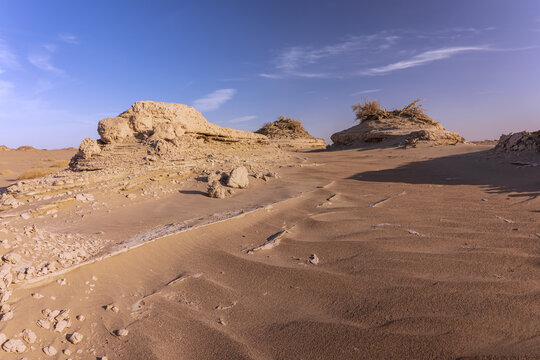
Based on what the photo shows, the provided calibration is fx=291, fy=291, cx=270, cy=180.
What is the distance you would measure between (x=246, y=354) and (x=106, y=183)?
4114mm

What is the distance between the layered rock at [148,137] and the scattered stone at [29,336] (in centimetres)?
414

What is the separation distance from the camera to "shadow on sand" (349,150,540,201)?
403 cm

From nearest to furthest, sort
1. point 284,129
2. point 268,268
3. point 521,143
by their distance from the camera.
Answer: point 268,268 < point 521,143 < point 284,129

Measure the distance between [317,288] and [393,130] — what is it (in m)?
11.2

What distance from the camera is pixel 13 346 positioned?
1.42m

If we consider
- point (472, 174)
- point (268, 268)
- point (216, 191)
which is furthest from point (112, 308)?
point (472, 174)

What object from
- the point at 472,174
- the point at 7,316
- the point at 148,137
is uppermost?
the point at 148,137

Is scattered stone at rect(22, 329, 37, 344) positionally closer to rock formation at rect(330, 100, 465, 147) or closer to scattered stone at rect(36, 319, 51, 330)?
scattered stone at rect(36, 319, 51, 330)

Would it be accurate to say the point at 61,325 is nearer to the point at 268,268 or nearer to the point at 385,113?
the point at 268,268

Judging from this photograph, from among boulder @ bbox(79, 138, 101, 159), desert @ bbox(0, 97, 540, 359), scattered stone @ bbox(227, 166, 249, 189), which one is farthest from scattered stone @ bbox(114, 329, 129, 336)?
boulder @ bbox(79, 138, 101, 159)

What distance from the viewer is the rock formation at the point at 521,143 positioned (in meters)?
5.52

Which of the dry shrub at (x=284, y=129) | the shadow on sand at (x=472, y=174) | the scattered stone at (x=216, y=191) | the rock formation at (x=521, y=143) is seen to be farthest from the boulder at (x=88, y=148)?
the dry shrub at (x=284, y=129)

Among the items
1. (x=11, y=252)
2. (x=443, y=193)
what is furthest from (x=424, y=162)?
(x=11, y=252)

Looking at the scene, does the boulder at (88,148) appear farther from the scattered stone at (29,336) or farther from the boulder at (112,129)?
the scattered stone at (29,336)
